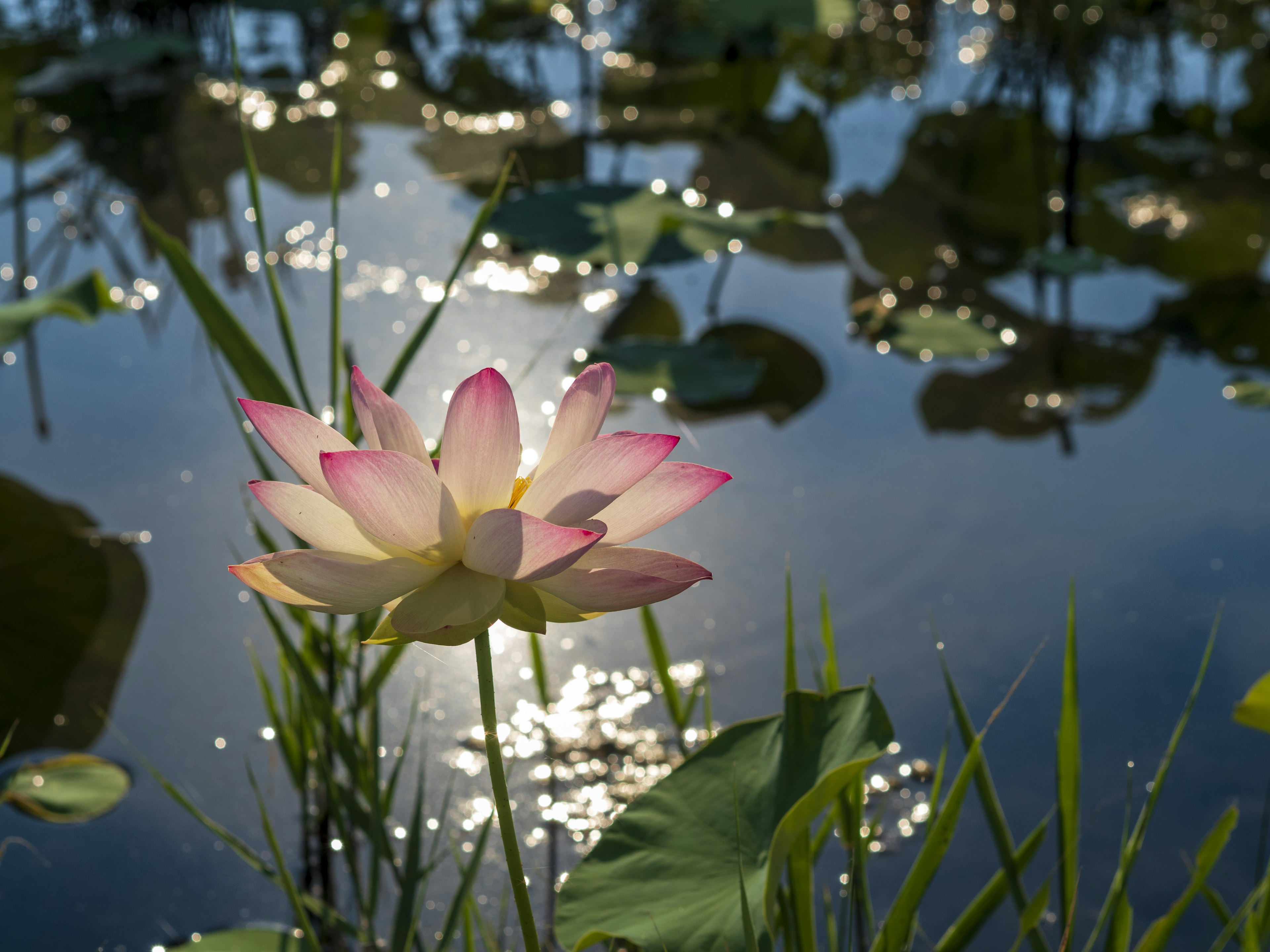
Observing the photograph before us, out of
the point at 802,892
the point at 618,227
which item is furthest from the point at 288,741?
the point at 618,227

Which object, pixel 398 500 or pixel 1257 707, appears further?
pixel 1257 707

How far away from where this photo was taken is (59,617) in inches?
55.4

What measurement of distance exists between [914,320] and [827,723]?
1653 millimetres

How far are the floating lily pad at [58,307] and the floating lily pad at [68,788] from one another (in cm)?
66

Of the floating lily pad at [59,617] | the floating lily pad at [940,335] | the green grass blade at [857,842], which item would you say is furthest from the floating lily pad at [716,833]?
the floating lily pad at [940,335]

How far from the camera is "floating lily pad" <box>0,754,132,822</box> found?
3.66ft

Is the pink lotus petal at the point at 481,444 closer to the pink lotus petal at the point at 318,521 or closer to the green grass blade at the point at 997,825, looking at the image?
the pink lotus petal at the point at 318,521

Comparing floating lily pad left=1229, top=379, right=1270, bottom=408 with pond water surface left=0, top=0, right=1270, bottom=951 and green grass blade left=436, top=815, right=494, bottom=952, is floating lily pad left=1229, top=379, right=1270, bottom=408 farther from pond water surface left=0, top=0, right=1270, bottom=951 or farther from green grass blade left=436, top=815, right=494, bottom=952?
green grass blade left=436, top=815, right=494, bottom=952

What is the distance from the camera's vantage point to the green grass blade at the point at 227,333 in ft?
2.85

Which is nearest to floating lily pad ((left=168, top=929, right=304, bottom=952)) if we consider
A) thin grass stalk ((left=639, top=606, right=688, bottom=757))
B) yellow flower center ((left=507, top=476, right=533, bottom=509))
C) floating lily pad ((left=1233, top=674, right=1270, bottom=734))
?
thin grass stalk ((left=639, top=606, right=688, bottom=757))

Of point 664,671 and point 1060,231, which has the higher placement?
point 1060,231

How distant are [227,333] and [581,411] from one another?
20.0 inches

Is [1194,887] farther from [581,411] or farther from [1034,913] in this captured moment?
[581,411]

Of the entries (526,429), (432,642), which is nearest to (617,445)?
(432,642)
